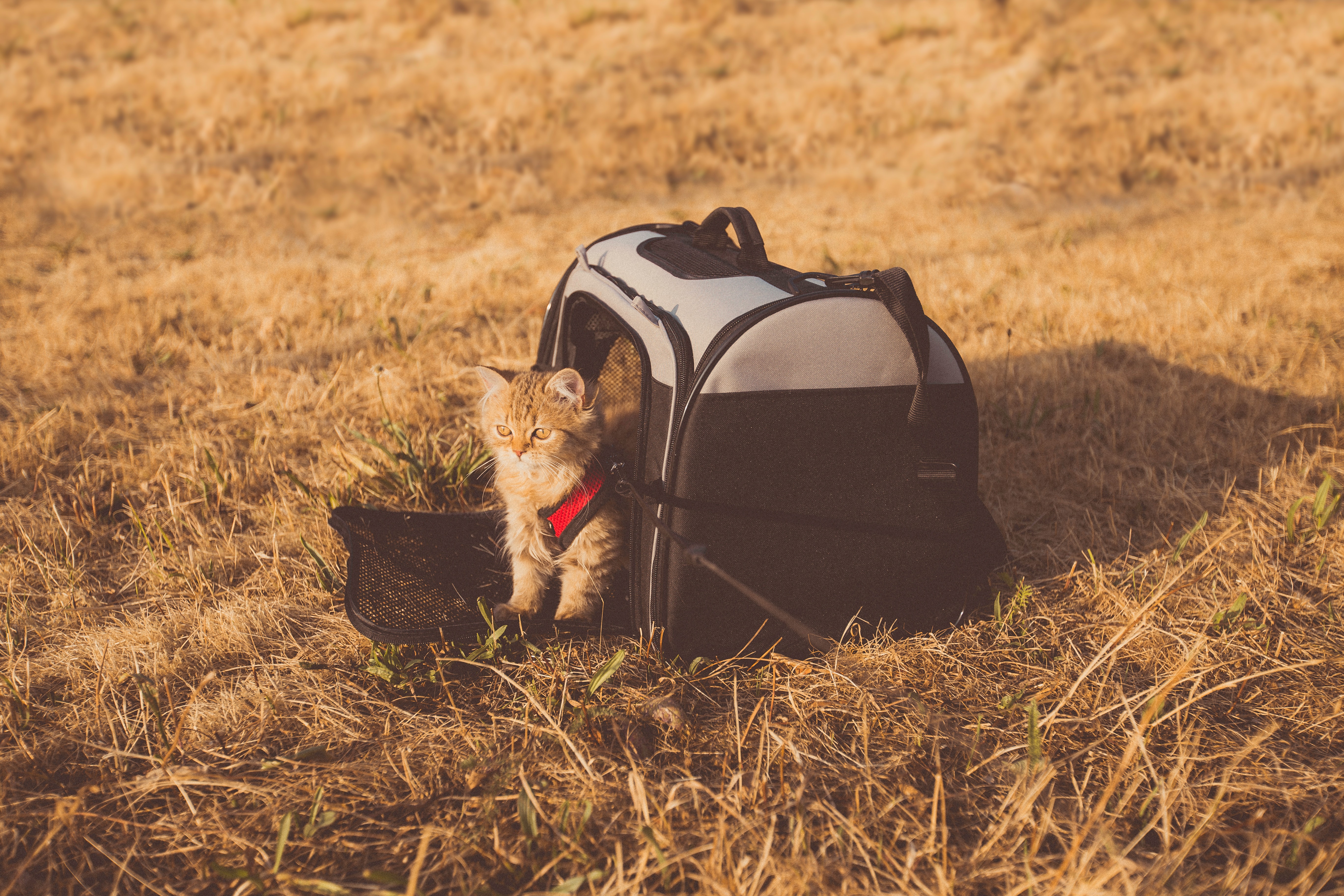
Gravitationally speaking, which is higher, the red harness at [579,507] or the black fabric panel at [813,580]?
the red harness at [579,507]

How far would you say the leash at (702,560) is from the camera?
66.1 inches

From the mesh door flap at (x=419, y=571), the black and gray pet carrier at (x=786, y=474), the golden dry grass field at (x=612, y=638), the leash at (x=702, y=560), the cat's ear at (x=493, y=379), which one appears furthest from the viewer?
the cat's ear at (x=493, y=379)

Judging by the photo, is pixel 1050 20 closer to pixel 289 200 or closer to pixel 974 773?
pixel 289 200

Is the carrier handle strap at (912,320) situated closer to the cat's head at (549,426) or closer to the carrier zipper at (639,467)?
the carrier zipper at (639,467)

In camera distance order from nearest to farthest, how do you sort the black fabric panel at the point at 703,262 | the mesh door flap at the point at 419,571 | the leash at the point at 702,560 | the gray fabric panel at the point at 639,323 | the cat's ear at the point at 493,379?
1. the leash at the point at 702,560
2. the gray fabric panel at the point at 639,323
3. the mesh door flap at the point at 419,571
4. the black fabric panel at the point at 703,262
5. the cat's ear at the point at 493,379

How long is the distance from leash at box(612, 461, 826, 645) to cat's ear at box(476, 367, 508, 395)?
1.85 ft

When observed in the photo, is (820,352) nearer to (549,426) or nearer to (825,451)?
(825,451)

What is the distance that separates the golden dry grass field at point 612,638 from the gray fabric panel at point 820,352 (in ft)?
2.58

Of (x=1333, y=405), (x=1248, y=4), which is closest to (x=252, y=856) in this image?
(x=1333, y=405)

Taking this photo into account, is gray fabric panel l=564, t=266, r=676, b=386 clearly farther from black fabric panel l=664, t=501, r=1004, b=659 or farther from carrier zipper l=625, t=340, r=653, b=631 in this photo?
black fabric panel l=664, t=501, r=1004, b=659

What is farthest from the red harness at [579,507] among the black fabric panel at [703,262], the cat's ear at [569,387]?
the black fabric panel at [703,262]

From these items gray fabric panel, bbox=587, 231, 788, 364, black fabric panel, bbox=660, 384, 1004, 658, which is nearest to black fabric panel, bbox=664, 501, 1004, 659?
black fabric panel, bbox=660, 384, 1004, 658

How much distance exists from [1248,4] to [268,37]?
1478cm

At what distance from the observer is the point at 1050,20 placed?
11047 millimetres
